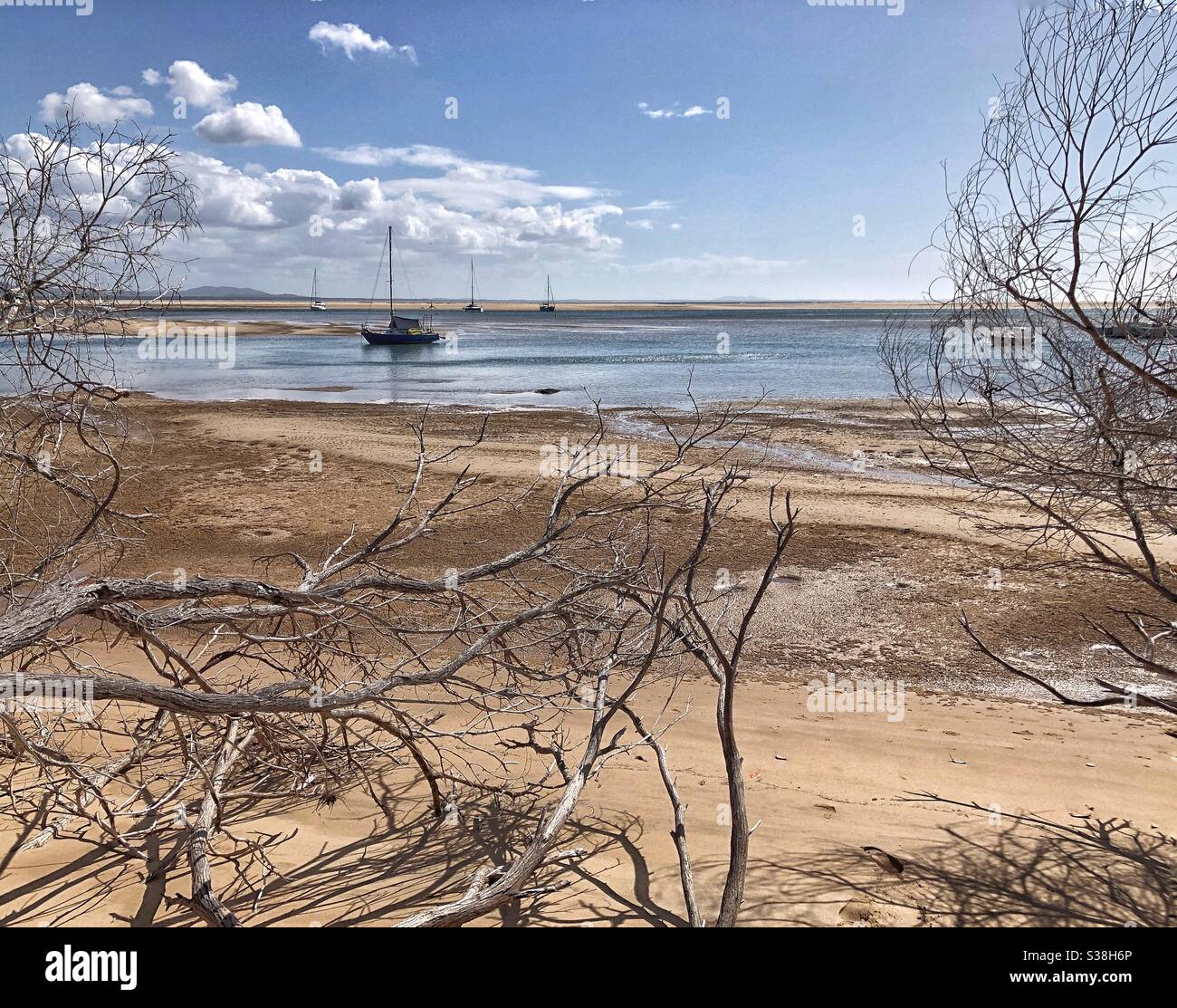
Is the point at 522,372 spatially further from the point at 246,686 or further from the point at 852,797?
the point at 852,797

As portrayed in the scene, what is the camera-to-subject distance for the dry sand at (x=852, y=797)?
3.85 meters

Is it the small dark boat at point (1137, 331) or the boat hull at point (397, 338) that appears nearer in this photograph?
the small dark boat at point (1137, 331)

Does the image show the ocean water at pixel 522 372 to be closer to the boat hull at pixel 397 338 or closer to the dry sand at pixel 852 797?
the boat hull at pixel 397 338

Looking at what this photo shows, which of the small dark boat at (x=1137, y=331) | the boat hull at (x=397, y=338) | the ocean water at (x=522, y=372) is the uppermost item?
the boat hull at (x=397, y=338)

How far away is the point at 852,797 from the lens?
4.99 m

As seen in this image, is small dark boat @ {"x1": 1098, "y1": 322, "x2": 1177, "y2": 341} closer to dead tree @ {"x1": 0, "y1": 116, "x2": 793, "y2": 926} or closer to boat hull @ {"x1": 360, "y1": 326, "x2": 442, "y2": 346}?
dead tree @ {"x1": 0, "y1": 116, "x2": 793, "y2": 926}

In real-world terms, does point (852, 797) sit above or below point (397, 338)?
below

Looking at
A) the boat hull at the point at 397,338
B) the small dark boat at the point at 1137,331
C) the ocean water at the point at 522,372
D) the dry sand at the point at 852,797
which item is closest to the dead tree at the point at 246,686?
the dry sand at the point at 852,797

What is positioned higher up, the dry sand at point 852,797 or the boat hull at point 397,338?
the boat hull at point 397,338

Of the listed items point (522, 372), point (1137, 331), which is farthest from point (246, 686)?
point (522, 372)

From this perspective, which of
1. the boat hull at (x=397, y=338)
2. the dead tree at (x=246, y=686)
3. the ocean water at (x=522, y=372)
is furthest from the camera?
the boat hull at (x=397, y=338)

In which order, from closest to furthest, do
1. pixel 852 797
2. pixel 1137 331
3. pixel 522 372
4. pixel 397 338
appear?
pixel 1137 331, pixel 852 797, pixel 522 372, pixel 397 338

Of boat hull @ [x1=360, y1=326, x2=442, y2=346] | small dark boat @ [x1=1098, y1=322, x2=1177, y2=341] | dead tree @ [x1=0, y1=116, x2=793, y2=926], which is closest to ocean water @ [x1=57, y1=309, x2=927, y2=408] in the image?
boat hull @ [x1=360, y1=326, x2=442, y2=346]
